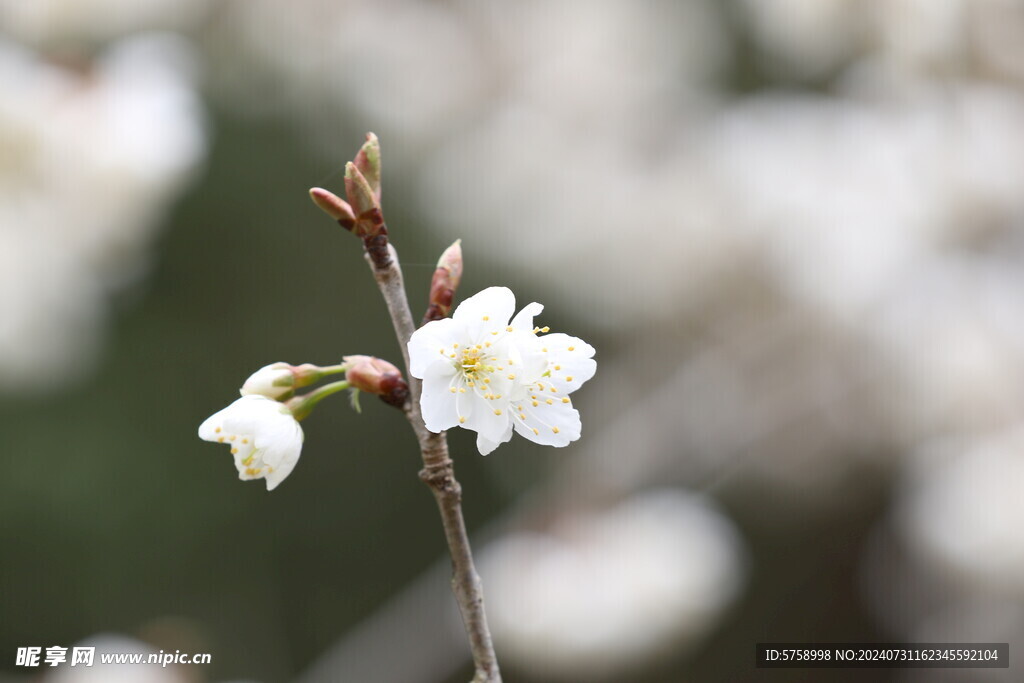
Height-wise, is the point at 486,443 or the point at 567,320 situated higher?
the point at 567,320

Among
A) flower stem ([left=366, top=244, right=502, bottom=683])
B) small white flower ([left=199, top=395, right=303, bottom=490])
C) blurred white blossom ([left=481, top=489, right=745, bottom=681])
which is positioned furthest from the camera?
blurred white blossom ([left=481, top=489, right=745, bottom=681])

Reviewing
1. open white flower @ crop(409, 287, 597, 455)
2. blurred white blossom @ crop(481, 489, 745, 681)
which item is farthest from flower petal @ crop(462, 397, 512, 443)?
blurred white blossom @ crop(481, 489, 745, 681)

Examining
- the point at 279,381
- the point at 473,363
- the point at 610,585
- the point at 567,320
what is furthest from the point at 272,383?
the point at 567,320

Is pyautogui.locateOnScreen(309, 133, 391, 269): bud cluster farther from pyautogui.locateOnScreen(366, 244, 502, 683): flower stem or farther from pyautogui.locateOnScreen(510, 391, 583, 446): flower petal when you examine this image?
pyautogui.locateOnScreen(510, 391, 583, 446): flower petal

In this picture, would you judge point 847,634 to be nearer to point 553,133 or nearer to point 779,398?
point 779,398

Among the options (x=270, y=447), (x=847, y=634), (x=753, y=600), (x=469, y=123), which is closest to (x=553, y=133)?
(x=469, y=123)

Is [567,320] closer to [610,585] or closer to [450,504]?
[610,585]

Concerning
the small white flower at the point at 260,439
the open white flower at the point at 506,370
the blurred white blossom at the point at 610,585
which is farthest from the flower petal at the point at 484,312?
the blurred white blossom at the point at 610,585
